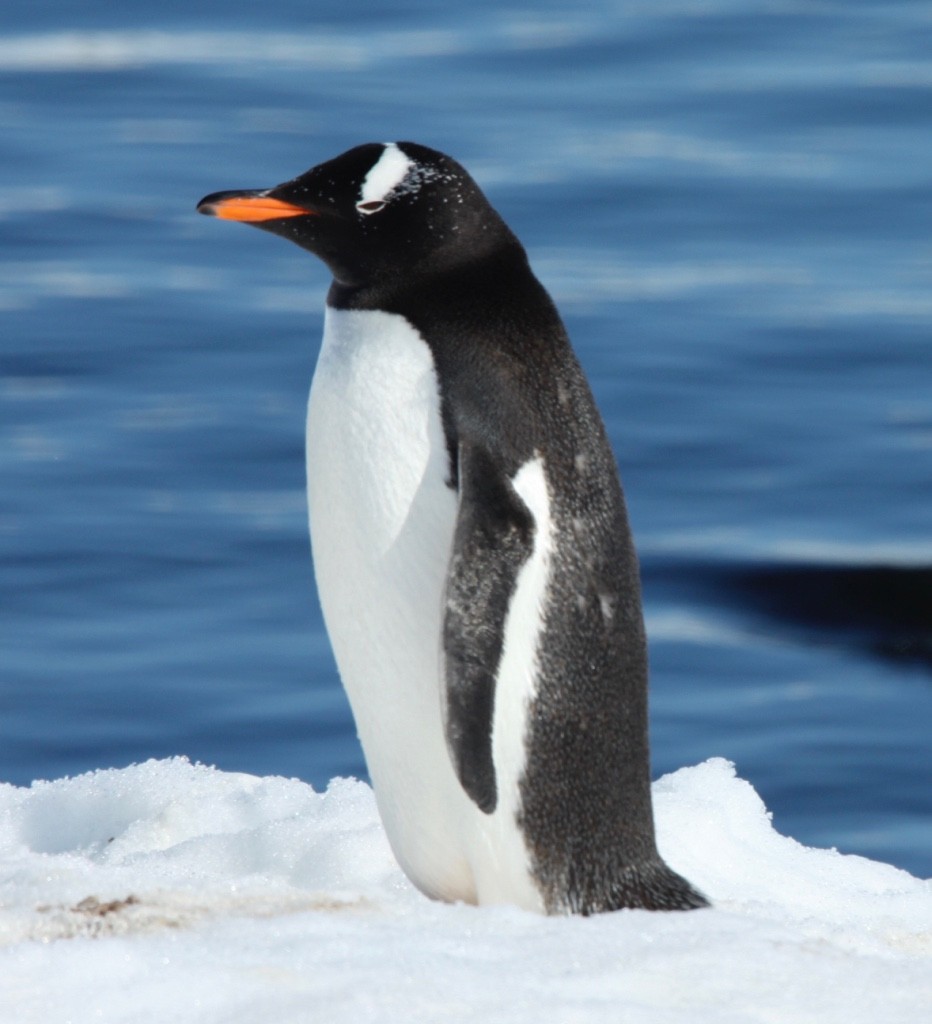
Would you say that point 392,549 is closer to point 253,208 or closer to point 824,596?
point 253,208

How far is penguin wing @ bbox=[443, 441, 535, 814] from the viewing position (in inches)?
154

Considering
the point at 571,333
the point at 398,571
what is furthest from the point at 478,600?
the point at 571,333

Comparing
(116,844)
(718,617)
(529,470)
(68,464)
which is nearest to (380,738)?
(529,470)

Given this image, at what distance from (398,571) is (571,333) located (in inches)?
210

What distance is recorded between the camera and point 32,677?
6.73 m

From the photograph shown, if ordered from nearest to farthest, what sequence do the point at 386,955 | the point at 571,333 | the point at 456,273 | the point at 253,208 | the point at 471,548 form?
the point at 386,955 < the point at 471,548 < the point at 456,273 < the point at 253,208 < the point at 571,333

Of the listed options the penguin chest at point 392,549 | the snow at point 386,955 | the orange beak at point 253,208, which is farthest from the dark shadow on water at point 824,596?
the orange beak at point 253,208

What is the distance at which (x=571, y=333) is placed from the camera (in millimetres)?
9375

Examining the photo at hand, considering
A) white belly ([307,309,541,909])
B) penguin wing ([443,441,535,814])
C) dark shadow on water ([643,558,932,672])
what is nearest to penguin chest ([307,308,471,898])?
white belly ([307,309,541,909])

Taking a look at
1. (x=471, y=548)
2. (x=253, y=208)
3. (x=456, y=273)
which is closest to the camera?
(x=471, y=548)

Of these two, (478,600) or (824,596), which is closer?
(478,600)

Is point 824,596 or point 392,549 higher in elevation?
point 392,549

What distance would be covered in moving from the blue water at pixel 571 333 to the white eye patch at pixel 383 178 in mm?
2367

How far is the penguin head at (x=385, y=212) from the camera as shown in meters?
4.13
